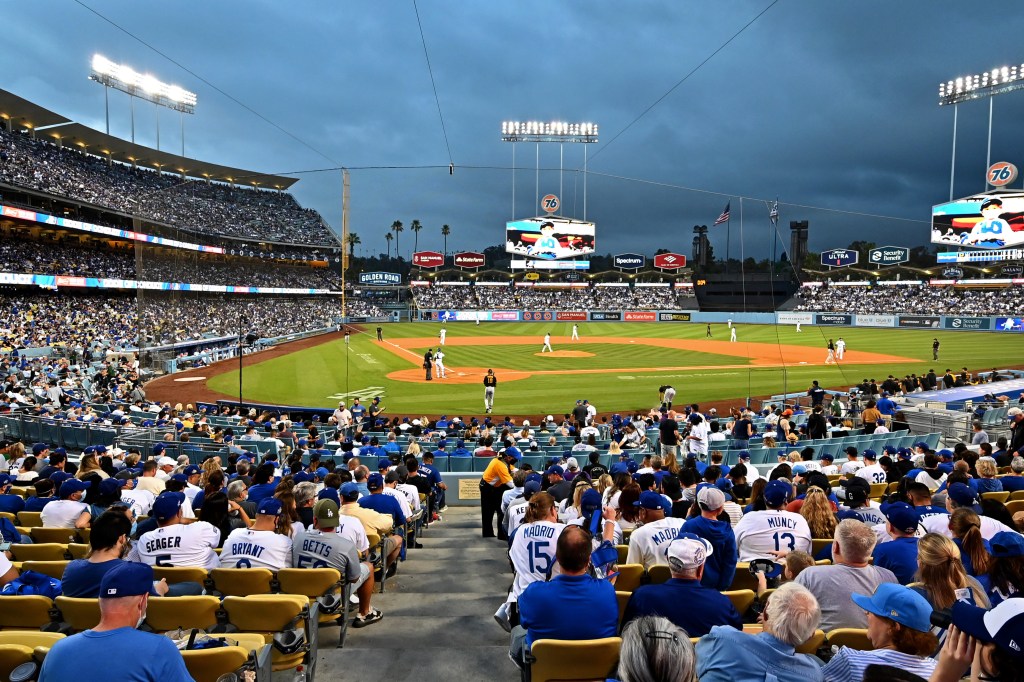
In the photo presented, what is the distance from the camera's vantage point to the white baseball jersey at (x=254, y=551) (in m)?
5.49

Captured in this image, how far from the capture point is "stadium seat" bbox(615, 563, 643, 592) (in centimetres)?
517

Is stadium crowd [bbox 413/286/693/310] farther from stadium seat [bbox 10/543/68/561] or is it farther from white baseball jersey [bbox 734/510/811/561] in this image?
white baseball jersey [bbox 734/510/811/561]

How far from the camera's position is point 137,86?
61.7 meters

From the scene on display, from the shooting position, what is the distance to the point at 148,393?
99.5ft

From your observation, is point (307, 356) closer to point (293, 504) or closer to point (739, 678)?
point (293, 504)

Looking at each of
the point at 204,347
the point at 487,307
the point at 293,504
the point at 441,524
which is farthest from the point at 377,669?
the point at 487,307

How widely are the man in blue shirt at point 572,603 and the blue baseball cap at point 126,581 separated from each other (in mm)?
2306

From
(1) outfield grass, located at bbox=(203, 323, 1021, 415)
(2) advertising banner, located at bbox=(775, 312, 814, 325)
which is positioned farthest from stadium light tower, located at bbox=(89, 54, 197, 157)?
(2) advertising banner, located at bbox=(775, 312, 814, 325)

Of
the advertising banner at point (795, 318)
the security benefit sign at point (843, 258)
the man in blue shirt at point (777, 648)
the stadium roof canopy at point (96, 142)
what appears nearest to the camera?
the man in blue shirt at point (777, 648)

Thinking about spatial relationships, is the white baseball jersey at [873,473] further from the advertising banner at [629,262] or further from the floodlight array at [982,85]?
the advertising banner at [629,262]

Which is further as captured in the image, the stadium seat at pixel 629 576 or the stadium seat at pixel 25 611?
the stadium seat at pixel 629 576

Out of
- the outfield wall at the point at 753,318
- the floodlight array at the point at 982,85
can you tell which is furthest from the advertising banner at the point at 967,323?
the floodlight array at the point at 982,85

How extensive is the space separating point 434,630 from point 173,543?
2.69m

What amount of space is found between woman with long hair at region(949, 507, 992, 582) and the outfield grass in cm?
2025
